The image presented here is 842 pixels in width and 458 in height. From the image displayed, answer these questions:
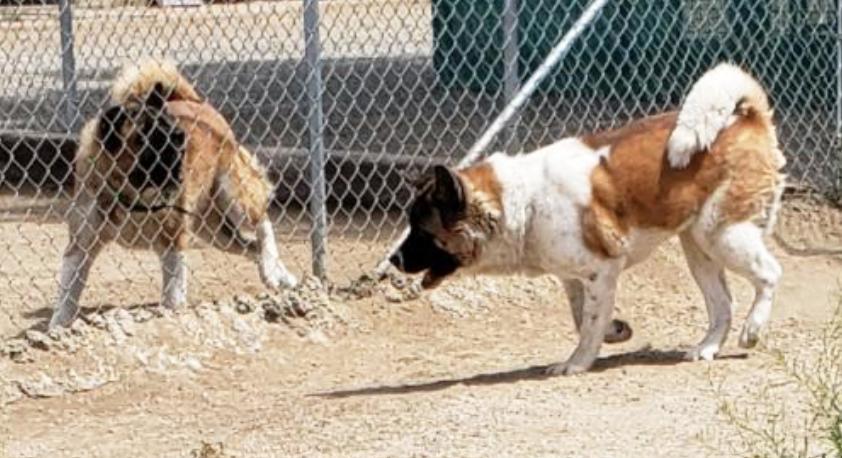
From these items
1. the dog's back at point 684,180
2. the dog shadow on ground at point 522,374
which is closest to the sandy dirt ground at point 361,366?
the dog shadow on ground at point 522,374

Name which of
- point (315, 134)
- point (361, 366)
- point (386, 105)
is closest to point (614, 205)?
point (361, 366)

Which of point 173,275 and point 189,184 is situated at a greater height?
point 189,184

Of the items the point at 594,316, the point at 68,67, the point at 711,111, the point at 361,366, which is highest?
the point at 68,67

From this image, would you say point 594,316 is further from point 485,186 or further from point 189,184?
point 189,184

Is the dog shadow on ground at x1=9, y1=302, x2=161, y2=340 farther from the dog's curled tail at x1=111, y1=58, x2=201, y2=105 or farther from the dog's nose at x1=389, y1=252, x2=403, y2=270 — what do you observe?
the dog's nose at x1=389, y1=252, x2=403, y2=270

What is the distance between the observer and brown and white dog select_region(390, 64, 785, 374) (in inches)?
280

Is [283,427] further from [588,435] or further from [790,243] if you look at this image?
[790,243]

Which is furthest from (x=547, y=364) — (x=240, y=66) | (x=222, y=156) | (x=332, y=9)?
(x=332, y=9)

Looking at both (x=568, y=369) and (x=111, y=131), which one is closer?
(x=568, y=369)

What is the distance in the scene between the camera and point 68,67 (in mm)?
11797

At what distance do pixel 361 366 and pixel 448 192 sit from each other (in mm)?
913

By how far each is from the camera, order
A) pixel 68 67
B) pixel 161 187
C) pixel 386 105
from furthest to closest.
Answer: pixel 386 105 → pixel 68 67 → pixel 161 187

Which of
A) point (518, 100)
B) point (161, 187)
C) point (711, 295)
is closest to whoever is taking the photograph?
point (711, 295)

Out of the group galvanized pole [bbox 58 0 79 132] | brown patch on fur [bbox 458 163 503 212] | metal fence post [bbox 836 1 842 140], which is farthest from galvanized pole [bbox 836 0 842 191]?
galvanized pole [bbox 58 0 79 132]
